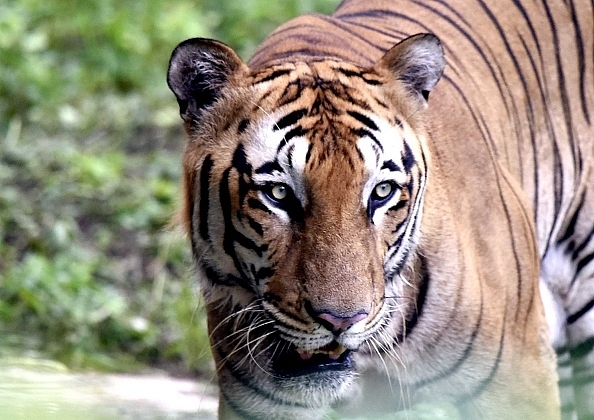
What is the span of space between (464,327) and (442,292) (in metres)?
0.10

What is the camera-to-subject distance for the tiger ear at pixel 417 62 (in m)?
2.91

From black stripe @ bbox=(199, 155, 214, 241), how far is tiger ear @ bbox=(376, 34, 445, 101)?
0.48 meters

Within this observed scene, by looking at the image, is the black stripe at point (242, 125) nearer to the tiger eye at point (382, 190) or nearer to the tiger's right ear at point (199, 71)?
the tiger's right ear at point (199, 71)

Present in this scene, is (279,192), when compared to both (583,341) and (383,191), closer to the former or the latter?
(383,191)

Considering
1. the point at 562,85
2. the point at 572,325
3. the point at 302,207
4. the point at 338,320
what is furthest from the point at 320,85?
the point at 572,325

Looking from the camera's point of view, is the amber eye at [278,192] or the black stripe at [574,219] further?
the black stripe at [574,219]

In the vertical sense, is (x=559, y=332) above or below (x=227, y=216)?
below

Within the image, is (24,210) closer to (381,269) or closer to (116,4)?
(116,4)

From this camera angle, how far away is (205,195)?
115 inches

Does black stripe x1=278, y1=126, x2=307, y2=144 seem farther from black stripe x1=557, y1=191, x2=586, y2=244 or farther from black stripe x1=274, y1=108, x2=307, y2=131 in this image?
black stripe x1=557, y1=191, x2=586, y2=244

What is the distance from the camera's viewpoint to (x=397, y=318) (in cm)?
295

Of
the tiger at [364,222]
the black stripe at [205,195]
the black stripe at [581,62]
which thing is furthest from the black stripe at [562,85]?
the black stripe at [205,195]

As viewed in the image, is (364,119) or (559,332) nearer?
(364,119)

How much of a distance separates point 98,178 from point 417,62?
3.16 metres
